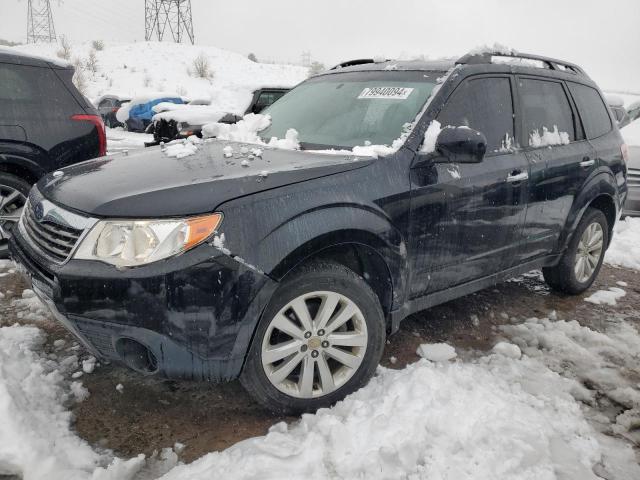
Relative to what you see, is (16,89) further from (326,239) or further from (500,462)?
(500,462)

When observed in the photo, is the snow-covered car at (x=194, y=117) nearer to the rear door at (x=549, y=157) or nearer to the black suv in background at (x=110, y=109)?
the rear door at (x=549, y=157)

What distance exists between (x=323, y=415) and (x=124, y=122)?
16086 millimetres

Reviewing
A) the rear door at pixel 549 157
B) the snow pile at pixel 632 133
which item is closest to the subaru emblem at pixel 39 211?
the rear door at pixel 549 157

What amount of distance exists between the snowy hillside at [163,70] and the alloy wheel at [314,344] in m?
22.6

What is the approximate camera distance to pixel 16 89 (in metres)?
4.35

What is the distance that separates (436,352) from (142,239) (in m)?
1.95

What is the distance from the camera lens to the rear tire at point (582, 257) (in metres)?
4.10

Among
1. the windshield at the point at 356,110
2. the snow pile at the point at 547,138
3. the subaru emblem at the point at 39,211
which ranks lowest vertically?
the subaru emblem at the point at 39,211

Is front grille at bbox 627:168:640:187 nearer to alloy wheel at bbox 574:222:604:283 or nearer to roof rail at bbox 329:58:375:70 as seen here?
alloy wheel at bbox 574:222:604:283

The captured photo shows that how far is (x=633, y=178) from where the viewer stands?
7.16 meters

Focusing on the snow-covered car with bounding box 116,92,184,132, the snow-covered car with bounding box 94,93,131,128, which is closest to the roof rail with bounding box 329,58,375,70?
the snow-covered car with bounding box 116,92,184,132

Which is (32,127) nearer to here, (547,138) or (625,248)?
(547,138)

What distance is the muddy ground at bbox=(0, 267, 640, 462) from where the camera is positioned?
2385 millimetres

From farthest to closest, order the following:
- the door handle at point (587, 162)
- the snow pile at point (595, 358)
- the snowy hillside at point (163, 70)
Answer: the snowy hillside at point (163, 70) < the door handle at point (587, 162) < the snow pile at point (595, 358)
